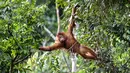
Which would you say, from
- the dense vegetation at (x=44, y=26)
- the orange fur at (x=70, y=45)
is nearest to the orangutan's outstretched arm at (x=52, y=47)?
the orange fur at (x=70, y=45)

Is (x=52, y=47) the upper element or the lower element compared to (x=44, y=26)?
lower

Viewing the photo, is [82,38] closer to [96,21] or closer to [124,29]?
[96,21]

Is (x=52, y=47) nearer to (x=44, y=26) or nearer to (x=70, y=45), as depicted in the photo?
(x=70, y=45)

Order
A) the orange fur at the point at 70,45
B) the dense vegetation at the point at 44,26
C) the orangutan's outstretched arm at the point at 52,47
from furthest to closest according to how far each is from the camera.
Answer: the orange fur at the point at 70,45 → the orangutan's outstretched arm at the point at 52,47 → the dense vegetation at the point at 44,26

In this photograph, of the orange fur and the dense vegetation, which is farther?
the orange fur

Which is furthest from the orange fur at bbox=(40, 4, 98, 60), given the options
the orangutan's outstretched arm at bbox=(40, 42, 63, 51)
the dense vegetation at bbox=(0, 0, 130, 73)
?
the dense vegetation at bbox=(0, 0, 130, 73)

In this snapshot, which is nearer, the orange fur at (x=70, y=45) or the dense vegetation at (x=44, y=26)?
the dense vegetation at (x=44, y=26)

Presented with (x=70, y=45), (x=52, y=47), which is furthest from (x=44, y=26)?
(x=70, y=45)

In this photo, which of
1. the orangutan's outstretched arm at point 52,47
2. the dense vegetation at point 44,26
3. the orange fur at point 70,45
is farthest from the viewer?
the orange fur at point 70,45

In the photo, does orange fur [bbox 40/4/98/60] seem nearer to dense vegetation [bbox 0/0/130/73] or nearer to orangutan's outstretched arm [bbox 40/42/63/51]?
orangutan's outstretched arm [bbox 40/42/63/51]

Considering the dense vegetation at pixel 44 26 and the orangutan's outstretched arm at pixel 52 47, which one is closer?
the dense vegetation at pixel 44 26

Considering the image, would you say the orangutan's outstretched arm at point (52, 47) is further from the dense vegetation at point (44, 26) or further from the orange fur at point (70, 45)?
the dense vegetation at point (44, 26)

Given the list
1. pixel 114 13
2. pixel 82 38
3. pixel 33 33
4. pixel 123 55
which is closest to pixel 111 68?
pixel 123 55

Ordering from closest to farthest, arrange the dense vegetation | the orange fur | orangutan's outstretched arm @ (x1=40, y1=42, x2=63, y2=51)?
the dense vegetation → orangutan's outstretched arm @ (x1=40, y1=42, x2=63, y2=51) → the orange fur
